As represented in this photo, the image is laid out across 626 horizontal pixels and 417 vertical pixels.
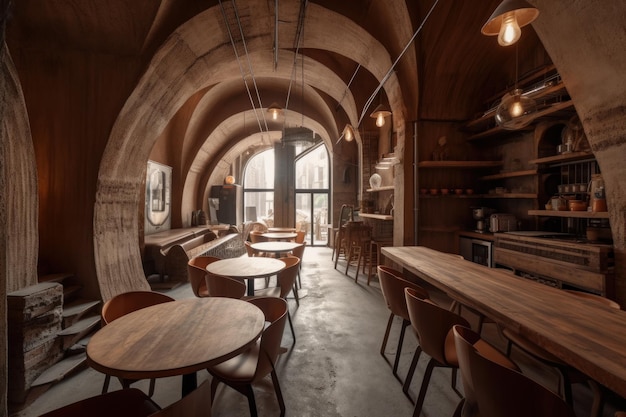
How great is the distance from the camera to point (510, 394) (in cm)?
100

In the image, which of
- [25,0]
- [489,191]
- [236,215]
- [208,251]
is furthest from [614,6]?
[236,215]

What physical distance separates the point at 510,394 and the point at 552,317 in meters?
0.61

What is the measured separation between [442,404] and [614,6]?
10.4 ft

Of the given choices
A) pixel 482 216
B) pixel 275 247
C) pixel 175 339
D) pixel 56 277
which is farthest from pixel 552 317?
pixel 56 277

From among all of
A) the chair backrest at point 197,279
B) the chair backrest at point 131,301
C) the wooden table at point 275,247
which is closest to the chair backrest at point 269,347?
the chair backrest at point 131,301

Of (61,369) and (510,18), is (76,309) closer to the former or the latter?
(61,369)

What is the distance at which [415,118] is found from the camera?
4.53 metres

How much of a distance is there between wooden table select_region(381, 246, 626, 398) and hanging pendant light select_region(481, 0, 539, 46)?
187 cm

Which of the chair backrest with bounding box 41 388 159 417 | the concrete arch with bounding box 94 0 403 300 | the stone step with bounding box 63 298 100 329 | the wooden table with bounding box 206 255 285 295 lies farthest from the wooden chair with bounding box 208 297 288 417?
the concrete arch with bounding box 94 0 403 300

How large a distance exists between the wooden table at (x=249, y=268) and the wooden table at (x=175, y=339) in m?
0.89

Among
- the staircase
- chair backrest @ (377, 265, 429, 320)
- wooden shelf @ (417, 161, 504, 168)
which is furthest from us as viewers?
wooden shelf @ (417, 161, 504, 168)

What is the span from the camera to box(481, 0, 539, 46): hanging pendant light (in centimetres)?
197

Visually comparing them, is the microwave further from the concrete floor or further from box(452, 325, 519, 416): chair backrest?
box(452, 325, 519, 416): chair backrest

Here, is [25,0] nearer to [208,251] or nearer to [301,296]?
[208,251]
